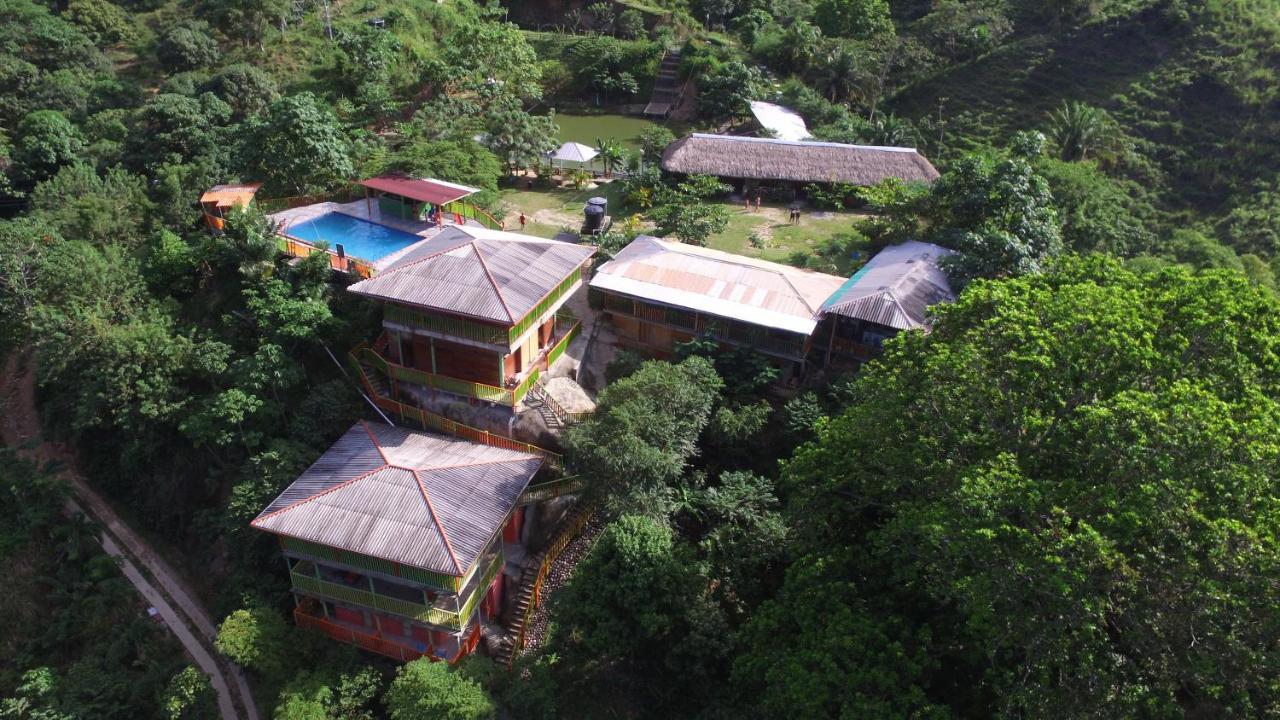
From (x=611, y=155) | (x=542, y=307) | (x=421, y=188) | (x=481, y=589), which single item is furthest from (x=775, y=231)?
(x=481, y=589)

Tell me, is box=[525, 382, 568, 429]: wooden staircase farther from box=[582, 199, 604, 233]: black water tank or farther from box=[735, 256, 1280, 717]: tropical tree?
box=[582, 199, 604, 233]: black water tank

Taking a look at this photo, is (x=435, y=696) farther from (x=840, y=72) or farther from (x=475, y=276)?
(x=840, y=72)

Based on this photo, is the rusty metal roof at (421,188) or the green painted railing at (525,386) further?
the rusty metal roof at (421,188)

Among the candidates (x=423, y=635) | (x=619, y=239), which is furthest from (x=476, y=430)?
(x=619, y=239)

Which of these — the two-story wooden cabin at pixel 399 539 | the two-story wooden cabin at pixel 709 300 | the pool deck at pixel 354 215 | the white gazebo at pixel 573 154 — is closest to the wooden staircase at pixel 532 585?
the two-story wooden cabin at pixel 399 539

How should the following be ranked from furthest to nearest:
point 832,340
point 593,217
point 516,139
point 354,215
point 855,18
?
point 855,18
point 516,139
point 593,217
point 354,215
point 832,340

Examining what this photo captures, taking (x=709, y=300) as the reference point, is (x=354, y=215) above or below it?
below

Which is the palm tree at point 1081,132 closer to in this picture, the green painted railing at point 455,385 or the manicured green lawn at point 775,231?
the manicured green lawn at point 775,231
